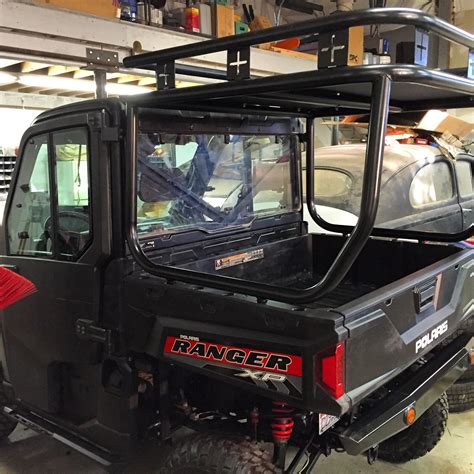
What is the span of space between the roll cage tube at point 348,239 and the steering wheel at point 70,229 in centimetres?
42

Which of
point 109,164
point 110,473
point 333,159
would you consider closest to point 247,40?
point 109,164

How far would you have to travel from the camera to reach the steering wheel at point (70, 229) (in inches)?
98.0

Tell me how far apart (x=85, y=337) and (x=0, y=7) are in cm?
211

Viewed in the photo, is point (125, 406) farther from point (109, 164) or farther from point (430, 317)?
point (430, 317)

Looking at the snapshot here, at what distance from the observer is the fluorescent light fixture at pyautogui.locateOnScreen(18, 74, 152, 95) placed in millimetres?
4680

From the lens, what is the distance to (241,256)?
9.37 feet

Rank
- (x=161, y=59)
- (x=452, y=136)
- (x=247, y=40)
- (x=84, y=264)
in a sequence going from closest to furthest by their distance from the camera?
1. (x=247, y=40)
2. (x=161, y=59)
3. (x=84, y=264)
4. (x=452, y=136)

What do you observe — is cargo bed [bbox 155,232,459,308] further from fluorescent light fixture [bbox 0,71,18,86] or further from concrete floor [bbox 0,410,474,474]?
fluorescent light fixture [bbox 0,71,18,86]

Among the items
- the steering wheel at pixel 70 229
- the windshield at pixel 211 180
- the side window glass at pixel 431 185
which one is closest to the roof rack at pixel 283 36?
the windshield at pixel 211 180

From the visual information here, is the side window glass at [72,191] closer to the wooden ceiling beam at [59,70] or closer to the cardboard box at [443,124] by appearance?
the wooden ceiling beam at [59,70]

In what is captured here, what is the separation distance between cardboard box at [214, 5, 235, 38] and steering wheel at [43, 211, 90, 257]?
9.56 ft

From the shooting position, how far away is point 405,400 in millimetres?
2188

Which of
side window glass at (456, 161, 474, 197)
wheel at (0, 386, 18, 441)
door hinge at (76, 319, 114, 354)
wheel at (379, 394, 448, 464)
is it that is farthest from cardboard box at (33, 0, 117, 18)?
side window glass at (456, 161, 474, 197)

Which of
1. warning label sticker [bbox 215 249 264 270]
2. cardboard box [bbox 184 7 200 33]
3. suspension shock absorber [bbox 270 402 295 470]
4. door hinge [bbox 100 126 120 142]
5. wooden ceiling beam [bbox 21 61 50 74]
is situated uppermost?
cardboard box [bbox 184 7 200 33]
